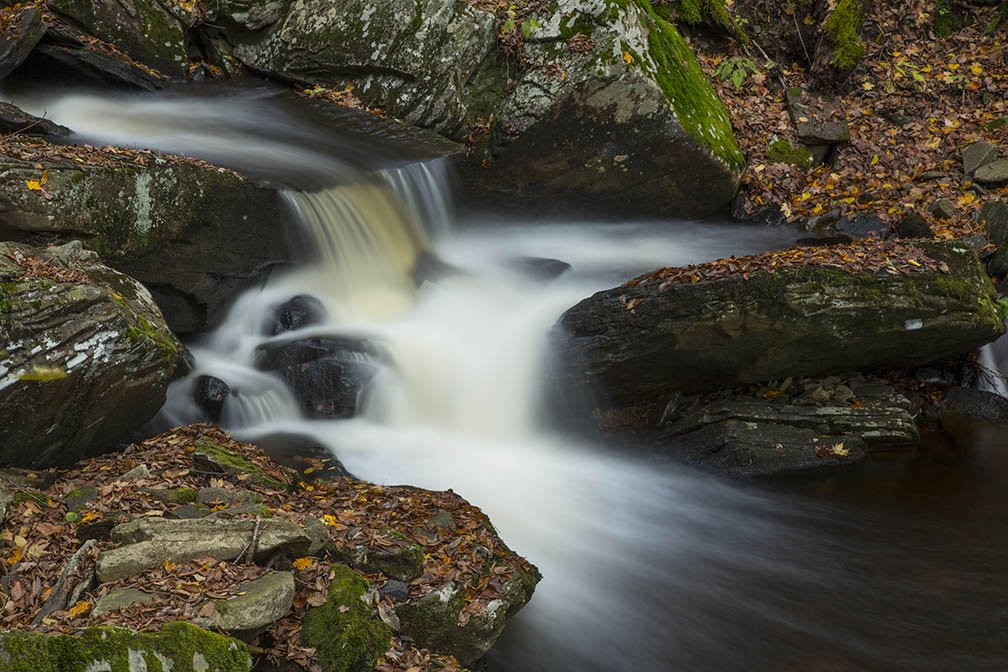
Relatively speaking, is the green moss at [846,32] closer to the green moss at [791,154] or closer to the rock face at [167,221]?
the green moss at [791,154]

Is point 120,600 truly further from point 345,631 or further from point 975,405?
point 975,405

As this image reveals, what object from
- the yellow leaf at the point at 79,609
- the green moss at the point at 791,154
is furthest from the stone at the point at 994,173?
the yellow leaf at the point at 79,609

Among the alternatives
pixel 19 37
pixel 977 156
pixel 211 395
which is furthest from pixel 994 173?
pixel 19 37

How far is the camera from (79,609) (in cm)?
340

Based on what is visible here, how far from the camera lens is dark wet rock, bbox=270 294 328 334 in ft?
26.9

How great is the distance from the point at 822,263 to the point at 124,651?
660cm

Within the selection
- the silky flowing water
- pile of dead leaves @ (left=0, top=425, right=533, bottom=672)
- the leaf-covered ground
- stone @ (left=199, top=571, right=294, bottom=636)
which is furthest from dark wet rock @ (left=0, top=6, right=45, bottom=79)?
the leaf-covered ground

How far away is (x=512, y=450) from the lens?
7.62 metres

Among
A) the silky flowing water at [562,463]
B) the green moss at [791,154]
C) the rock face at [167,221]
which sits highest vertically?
the green moss at [791,154]

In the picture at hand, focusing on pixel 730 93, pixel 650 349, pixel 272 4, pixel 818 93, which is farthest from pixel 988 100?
pixel 272 4

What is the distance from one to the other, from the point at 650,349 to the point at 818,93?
267 inches

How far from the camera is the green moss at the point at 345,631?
140 inches

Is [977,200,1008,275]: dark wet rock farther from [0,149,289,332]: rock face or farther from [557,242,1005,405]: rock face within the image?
[0,149,289,332]: rock face

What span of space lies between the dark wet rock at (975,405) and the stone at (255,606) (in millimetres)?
7170
